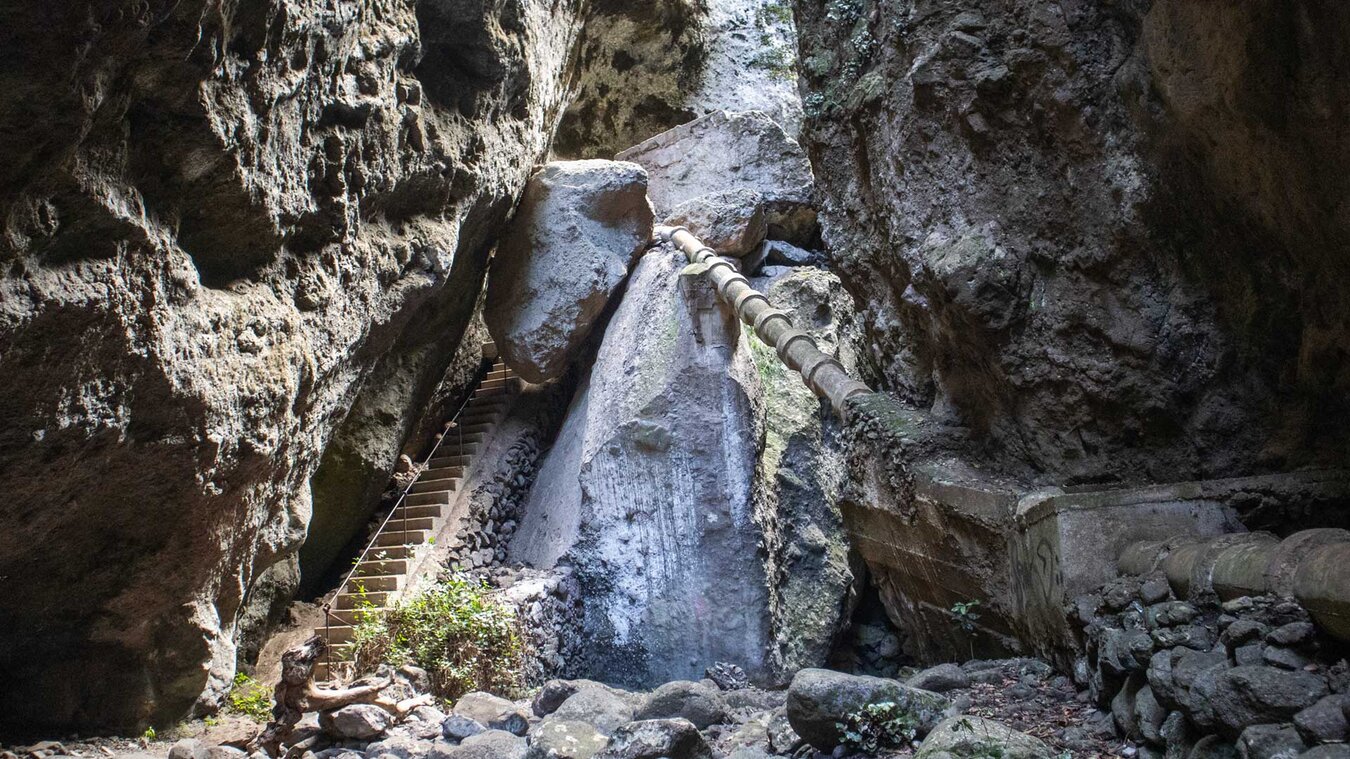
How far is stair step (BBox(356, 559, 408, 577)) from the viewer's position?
39.0 ft

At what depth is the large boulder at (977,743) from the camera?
12.6 feet

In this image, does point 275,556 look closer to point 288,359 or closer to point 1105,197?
A: point 288,359

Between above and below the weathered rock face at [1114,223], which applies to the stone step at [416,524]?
below

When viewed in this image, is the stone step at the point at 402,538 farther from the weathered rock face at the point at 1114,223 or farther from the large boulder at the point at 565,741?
the large boulder at the point at 565,741

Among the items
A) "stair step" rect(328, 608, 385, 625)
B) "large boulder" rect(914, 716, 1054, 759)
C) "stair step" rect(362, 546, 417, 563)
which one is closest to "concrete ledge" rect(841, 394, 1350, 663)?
"large boulder" rect(914, 716, 1054, 759)

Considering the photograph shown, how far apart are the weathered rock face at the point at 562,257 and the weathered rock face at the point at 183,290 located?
11.6 feet

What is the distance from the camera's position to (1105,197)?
652 centimetres

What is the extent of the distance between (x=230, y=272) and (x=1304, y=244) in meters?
6.59

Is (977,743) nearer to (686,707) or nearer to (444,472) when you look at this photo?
(686,707)

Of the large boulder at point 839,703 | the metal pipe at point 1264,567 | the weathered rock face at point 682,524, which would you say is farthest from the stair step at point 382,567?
the metal pipe at point 1264,567

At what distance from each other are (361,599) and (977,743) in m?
8.96

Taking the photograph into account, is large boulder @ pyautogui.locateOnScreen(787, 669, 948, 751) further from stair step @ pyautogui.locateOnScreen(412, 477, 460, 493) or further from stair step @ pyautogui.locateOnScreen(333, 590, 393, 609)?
stair step @ pyautogui.locateOnScreen(412, 477, 460, 493)

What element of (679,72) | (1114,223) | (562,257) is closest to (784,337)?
(562,257)

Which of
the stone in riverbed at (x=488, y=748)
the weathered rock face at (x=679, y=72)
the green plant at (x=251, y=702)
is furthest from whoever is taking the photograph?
the weathered rock face at (x=679, y=72)
